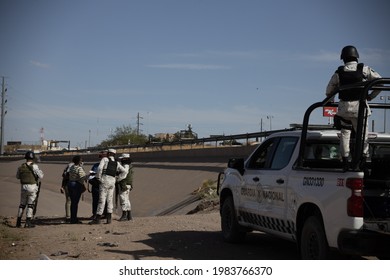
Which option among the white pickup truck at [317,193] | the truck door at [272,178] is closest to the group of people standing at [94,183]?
the white pickup truck at [317,193]

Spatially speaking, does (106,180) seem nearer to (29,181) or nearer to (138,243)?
(29,181)

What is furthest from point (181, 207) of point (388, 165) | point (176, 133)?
point (176, 133)

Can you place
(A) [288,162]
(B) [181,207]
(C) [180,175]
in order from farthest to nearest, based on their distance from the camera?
(C) [180,175], (B) [181,207], (A) [288,162]

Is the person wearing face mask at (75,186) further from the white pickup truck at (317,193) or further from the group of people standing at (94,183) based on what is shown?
the white pickup truck at (317,193)

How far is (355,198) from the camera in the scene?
6.66 metres

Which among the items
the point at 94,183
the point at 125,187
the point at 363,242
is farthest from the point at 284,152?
the point at 94,183

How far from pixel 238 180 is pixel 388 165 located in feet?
10.3

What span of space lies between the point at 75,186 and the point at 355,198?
1055cm

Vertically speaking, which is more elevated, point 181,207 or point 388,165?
point 388,165

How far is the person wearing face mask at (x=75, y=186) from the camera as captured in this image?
1583cm

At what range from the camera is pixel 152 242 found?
1075 cm

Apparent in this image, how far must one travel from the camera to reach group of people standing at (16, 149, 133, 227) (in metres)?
14.7
